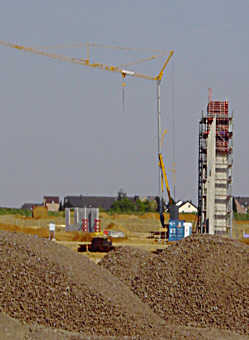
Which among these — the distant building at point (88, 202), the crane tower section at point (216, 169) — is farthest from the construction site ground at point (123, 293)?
the distant building at point (88, 202)

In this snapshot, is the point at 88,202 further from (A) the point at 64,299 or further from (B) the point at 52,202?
(A) the point at 64,299

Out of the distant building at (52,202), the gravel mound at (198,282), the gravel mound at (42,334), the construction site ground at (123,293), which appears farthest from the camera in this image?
the distant building at (52,202)

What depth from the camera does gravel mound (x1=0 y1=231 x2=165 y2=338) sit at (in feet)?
41.1

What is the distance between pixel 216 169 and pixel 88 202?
232 ft

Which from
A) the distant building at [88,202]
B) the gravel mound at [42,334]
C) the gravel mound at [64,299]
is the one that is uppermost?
the distant building at [88,202]

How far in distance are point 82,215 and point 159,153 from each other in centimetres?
1437

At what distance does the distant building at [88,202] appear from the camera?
4131 inches

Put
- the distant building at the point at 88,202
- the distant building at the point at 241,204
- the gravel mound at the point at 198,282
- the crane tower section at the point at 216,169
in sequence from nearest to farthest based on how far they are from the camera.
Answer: the gravel mound at the point at 198,282
the crane tower section at the point at 216,169
the distant building at the point at 88,202
the distant building at the point at 241,204

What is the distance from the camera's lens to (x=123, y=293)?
13953 mm

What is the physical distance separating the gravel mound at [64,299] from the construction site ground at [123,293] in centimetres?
2

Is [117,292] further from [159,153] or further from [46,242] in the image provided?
[159,153]

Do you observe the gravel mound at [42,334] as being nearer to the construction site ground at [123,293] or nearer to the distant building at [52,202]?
the construction site ground at [123,293]

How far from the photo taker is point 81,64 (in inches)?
2857

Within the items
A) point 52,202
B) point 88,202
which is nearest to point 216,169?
point 88,202
